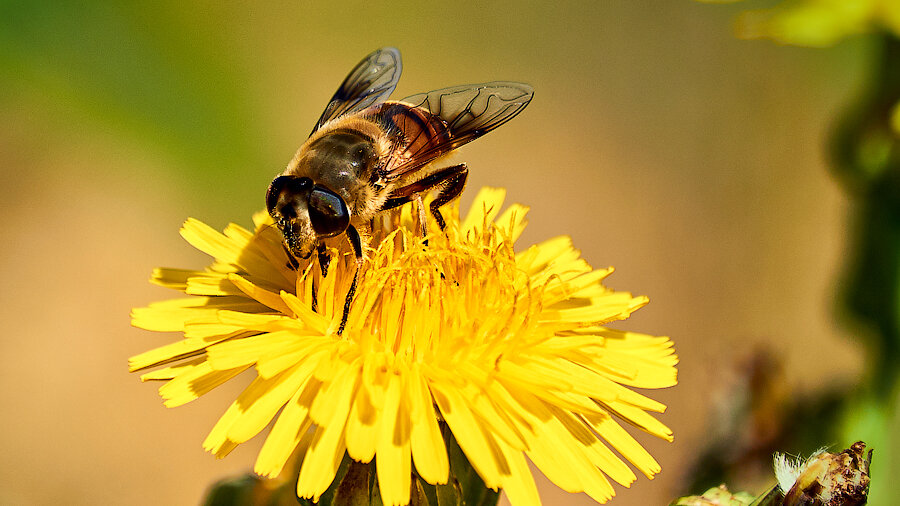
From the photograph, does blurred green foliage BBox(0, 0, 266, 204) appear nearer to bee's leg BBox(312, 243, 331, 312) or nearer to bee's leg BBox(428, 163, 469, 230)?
bee's leg BBox(428, 163, 469, 230)

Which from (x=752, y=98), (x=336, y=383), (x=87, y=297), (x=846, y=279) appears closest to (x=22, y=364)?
(x=87, y=297)

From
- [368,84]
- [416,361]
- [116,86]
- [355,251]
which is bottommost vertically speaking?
[416,361]

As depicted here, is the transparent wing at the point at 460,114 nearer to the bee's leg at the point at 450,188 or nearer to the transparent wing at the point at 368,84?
the bee's leg at the point at 450,188

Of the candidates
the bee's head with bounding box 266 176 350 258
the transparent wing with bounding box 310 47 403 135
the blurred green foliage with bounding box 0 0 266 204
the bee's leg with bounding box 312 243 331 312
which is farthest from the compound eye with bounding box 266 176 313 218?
the blurred green foliage with bounding box 0 0 266 204

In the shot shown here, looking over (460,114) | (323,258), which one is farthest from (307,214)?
(460,114)

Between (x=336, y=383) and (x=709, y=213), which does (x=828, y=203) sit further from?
(x=336, y=383)

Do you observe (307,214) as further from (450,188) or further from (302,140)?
(302,140)

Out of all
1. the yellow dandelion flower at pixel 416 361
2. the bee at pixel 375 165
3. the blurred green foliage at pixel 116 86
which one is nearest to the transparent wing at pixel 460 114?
the bee at pixel 375 165
